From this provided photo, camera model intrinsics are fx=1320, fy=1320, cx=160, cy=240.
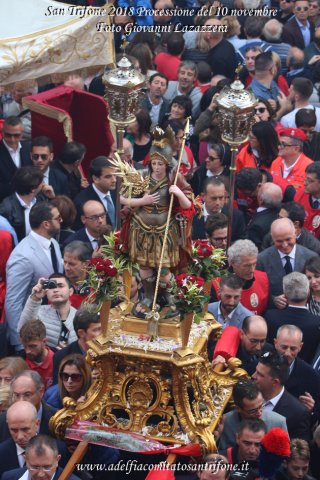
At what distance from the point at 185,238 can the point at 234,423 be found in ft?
4.73

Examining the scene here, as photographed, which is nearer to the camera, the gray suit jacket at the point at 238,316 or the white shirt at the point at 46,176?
the gray suit jacket at the point at 238,316

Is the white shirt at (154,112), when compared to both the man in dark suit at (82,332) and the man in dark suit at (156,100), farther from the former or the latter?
the man in dark suit at (82,332)

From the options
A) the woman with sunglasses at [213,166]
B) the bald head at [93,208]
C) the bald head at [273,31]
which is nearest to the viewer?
the bald head at [93,208]

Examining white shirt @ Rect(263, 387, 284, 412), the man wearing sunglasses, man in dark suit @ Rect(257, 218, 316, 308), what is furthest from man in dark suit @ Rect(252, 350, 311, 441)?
the man wearing sunglasses

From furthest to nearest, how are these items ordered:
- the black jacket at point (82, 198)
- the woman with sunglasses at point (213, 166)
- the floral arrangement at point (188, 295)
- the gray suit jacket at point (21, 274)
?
the woman with sunglasses at point (213, 166)
the black jacket at point (82, 198)
the gray suit jacket at point (21, 274)
the floral arrangement at point (188, 295)

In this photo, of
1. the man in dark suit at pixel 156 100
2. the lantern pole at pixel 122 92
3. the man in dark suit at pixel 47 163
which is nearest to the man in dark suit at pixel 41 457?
the lantern pole at pixel 122 92

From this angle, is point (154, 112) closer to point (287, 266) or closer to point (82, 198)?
point (82, 198)

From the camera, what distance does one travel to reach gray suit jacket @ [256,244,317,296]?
12.1m

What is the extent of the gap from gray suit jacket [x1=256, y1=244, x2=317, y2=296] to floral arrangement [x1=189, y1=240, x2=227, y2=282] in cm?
235

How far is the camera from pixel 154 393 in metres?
9.34

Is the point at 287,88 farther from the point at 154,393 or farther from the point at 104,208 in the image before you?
the point at 154,393

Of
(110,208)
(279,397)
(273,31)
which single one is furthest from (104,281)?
(273,31)

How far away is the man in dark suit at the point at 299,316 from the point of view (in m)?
11.1

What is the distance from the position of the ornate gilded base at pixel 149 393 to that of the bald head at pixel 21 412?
7.6 inches
